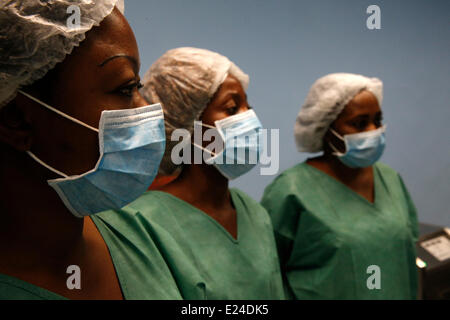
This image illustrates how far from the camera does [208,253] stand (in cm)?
138

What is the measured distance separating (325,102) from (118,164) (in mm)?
1468

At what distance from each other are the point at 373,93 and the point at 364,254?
0.87 m

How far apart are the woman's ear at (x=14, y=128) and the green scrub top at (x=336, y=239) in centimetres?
140

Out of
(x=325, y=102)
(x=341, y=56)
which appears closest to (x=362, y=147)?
(x=325, y=102)

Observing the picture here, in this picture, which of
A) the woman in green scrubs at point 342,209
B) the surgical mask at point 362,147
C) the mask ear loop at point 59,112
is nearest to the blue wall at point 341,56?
the woman in green scrubs at point 342,209

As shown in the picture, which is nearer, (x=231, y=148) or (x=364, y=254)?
(x=231, y=148)

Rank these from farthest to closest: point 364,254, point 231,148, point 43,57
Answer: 1. point 364,254
2. point 231,148
3. point 43,57

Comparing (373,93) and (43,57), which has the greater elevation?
(43,57)

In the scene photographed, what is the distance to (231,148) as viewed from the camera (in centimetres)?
143

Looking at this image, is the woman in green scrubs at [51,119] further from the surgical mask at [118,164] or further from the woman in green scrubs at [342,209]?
the woman in green scrubs at [342,209]
